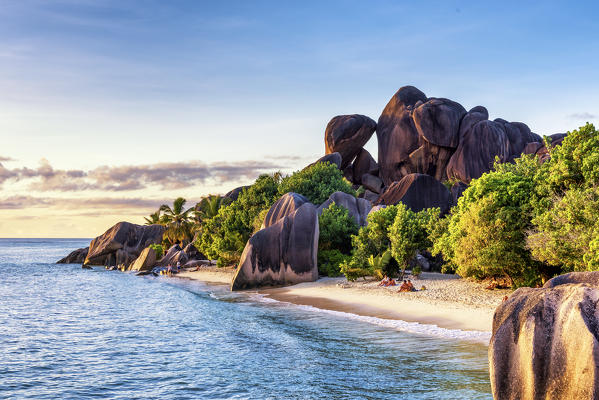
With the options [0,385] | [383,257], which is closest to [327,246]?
[383,257]

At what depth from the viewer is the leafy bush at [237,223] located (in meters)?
46.6

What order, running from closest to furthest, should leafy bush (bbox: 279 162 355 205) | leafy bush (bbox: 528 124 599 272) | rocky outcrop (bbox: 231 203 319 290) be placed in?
leafy bush (bbox: 528 124 599 272) → rocky outcrop (bbox: 231 203 319 290) → leafy bush (bbox: 279 162 355 205)

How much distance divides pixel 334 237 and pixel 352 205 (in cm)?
556

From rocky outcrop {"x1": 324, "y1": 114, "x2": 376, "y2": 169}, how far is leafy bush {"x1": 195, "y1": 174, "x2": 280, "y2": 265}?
28670mm

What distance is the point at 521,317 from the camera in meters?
8.45

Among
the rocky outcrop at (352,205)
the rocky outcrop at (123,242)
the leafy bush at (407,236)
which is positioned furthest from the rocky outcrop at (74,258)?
the leafy bush at (407,236)

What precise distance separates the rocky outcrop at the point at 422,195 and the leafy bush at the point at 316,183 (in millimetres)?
5123

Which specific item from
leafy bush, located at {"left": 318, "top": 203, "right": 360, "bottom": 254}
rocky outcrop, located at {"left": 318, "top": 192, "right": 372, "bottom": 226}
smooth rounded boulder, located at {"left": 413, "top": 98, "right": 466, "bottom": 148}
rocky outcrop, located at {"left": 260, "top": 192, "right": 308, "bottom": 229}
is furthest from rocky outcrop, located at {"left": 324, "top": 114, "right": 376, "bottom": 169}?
rocky outcrop, located at {"left": 260, "top": 192, "right": 308, "bottom": 229}

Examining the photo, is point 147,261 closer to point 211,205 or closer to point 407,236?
point 211,205

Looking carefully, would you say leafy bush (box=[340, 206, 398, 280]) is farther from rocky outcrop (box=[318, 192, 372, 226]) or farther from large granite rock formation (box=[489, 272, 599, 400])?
large granite rock formation (box=[489, 272, 599, 400])

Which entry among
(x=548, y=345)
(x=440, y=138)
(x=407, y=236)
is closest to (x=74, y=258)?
(x=440, y=138)

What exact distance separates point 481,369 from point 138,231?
64940 mm

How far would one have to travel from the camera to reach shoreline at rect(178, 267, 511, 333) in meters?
20.0

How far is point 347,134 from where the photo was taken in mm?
78938
